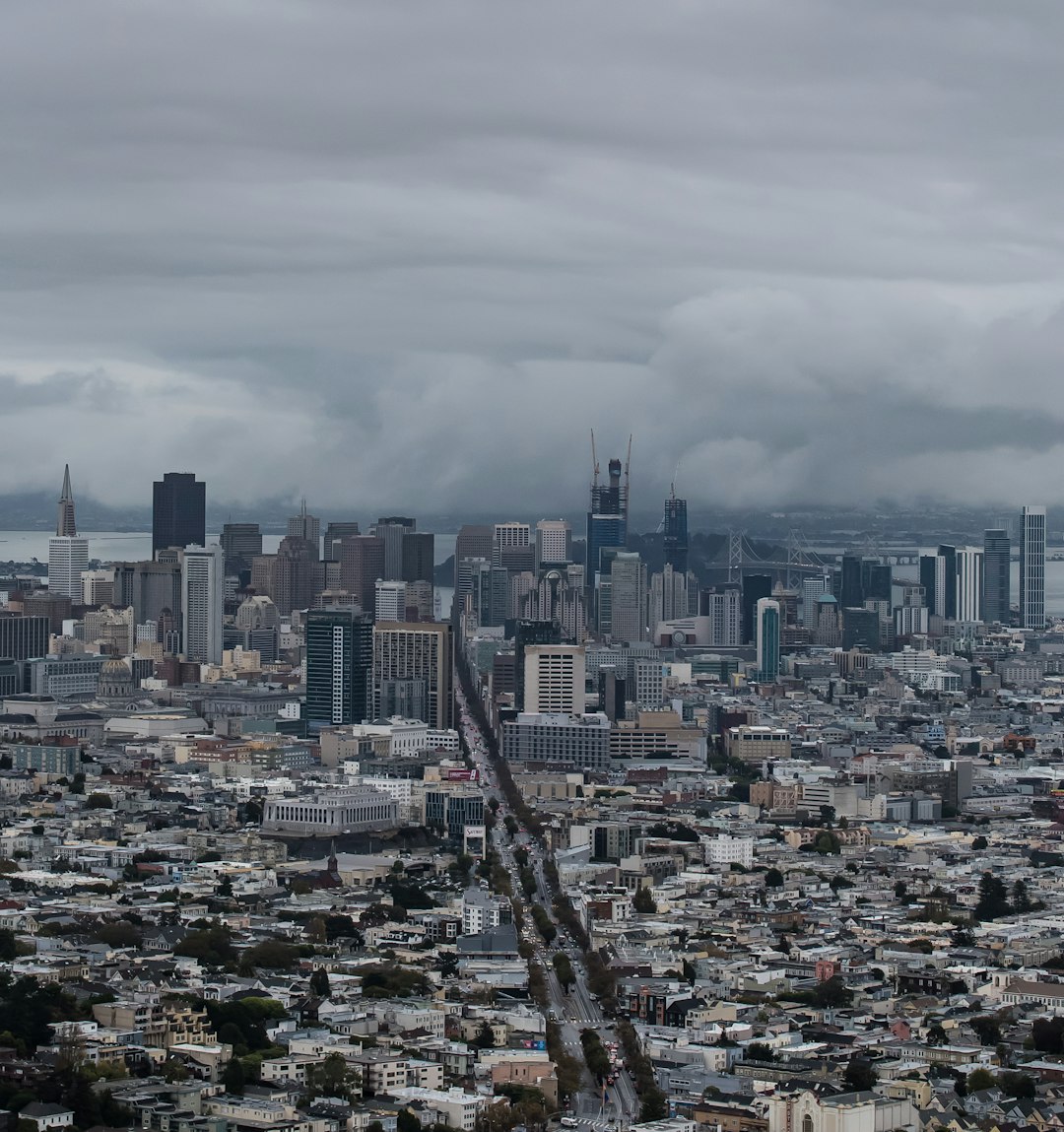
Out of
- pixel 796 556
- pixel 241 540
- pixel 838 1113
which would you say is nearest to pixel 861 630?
pixel 241 540

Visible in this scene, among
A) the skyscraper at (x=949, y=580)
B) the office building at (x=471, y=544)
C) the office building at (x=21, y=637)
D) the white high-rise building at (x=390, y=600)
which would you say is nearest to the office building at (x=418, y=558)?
the office building at (x=471, y=544)

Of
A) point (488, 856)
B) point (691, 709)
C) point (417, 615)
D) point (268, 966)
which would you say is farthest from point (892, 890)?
point (417, 615)

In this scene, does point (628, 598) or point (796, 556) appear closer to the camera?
point (628, 598)

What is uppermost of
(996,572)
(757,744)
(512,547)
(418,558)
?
(512,547)

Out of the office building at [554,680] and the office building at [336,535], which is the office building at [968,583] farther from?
the office building at [554,680]

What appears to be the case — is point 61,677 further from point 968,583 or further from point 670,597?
point 968,583
